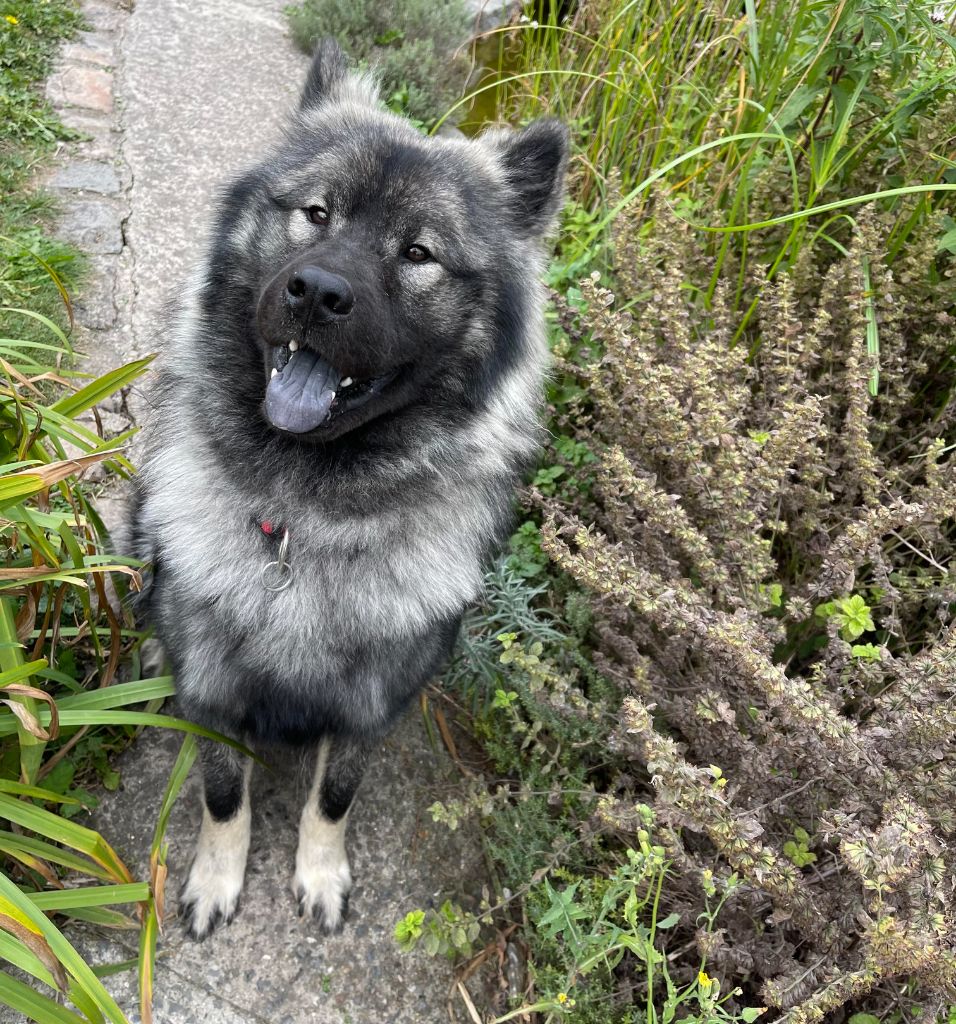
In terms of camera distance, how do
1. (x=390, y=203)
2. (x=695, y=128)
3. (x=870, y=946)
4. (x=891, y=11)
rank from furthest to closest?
1. (x=695, y=128)
2. (x=891, y=11)
3. (x=390, y=203)
4. (x=870, y=946)

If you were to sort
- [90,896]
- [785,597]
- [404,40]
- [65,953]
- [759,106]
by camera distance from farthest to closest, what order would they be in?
[404,40] → [759,106] → [785,597] → [90,896] → [65,953]

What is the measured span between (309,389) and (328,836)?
3.50 ft

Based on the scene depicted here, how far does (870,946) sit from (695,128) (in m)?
2.74

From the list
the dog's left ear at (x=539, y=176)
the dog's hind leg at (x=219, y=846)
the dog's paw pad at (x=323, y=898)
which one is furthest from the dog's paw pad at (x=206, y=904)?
the dog's left ear at (x=539, y=176)

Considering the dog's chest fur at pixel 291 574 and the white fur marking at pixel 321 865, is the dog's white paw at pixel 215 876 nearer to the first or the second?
the white fur marking at pixel 321 865

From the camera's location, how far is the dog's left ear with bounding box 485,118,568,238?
72.4 inches

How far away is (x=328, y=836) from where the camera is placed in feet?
6.31

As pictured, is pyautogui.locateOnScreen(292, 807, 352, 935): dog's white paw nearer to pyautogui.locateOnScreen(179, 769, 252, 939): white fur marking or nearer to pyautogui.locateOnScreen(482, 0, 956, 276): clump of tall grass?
pyautogui.locateOnScreen(179, 769, 252, 939): white fur marking

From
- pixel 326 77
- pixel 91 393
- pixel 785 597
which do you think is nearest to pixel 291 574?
pixel 91 393

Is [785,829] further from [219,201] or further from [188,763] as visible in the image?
[219,201]

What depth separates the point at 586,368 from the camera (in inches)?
91.4

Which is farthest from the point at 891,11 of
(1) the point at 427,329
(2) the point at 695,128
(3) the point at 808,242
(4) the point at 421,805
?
(4) the point at 421,805

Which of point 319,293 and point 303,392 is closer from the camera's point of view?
point 319,293

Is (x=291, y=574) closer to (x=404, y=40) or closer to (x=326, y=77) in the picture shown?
(x=326, y=77)
